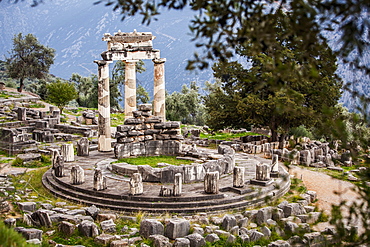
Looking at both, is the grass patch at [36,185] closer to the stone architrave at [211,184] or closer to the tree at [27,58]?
the stone architrave at [211,184]

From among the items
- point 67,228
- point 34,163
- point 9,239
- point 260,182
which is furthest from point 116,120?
point 9,239

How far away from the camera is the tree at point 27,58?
178 feet

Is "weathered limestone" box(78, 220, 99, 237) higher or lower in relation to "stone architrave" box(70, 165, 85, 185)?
lower

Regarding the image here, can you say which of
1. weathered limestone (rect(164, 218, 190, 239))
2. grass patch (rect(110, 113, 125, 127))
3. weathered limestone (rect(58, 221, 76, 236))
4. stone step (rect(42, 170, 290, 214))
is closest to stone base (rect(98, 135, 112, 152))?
stone step (rect(42, 170, 290, 214))

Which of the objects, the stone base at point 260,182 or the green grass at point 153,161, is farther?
the green grass at point 153,161

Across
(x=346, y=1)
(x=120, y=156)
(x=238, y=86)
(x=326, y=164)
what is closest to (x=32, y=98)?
(x=238, y=86)

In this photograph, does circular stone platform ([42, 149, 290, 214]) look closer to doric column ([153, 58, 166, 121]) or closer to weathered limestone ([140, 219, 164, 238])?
weathered limestone ([140, 219, 164, 238])

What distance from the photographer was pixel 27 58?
55031 millimetres

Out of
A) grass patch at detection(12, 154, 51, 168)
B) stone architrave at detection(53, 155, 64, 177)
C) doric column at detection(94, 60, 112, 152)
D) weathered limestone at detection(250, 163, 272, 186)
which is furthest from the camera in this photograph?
doric column at detection(94, 60, 112, 152)

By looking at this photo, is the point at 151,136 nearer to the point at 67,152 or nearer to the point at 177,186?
the point at 67,152

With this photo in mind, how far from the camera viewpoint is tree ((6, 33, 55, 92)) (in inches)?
2135

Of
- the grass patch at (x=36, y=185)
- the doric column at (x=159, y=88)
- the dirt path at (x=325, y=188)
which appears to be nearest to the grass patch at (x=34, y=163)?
the grass patch at (x=36, y=185)

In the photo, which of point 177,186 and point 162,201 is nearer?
point 162,201

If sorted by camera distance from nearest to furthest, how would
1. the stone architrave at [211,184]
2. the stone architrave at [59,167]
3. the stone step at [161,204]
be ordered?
the stone step at [161,204] < the stone architrave at [211,184] < the stone architrave at [59,167]
